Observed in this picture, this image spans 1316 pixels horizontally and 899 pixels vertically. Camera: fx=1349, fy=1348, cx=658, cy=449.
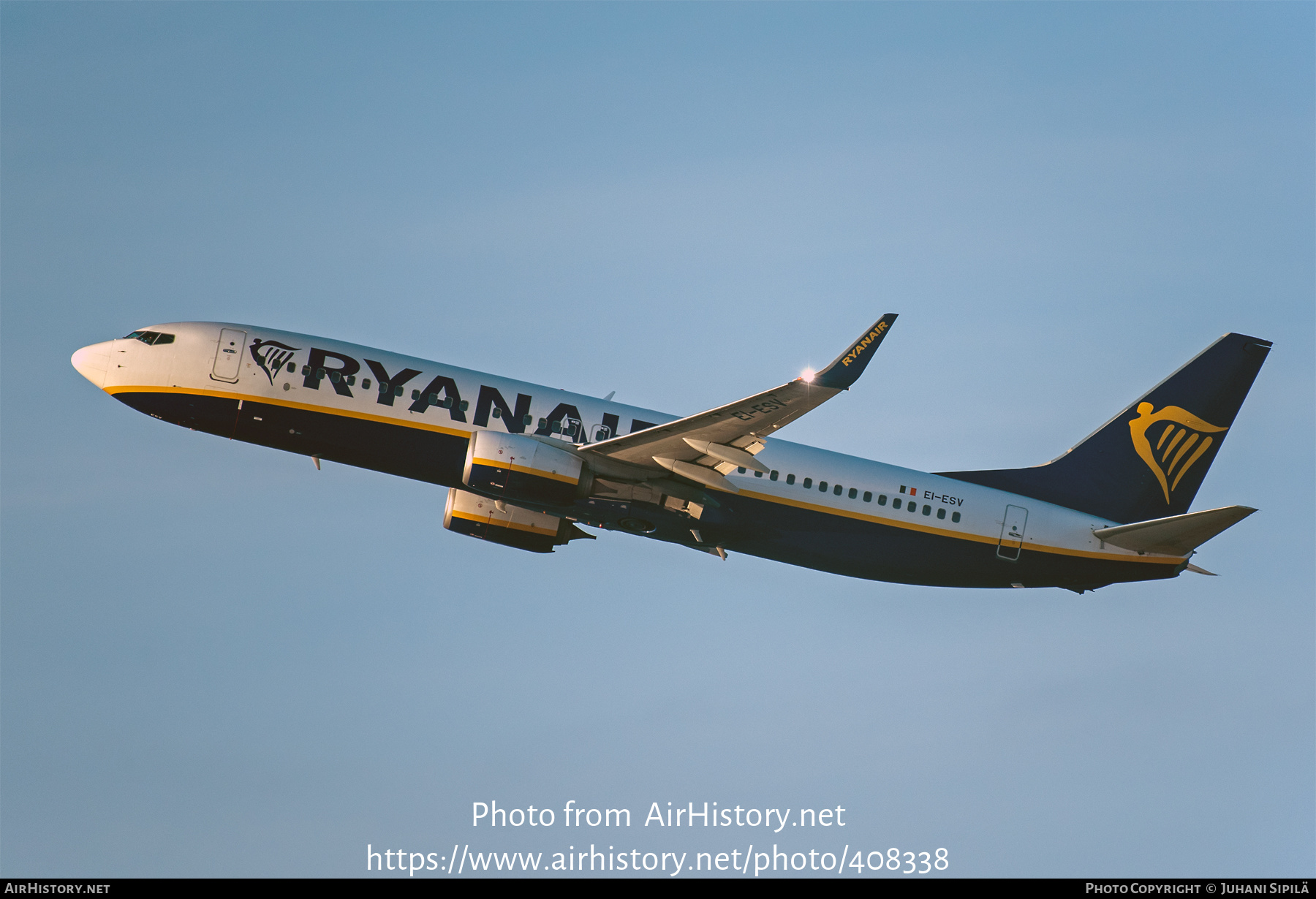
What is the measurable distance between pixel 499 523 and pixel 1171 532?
21.9m

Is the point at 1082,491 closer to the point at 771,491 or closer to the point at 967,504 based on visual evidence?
the point at 967,504

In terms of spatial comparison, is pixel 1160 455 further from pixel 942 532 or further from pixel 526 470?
pixel 526 470

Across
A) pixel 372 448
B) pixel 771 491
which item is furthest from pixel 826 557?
pixel 372 448

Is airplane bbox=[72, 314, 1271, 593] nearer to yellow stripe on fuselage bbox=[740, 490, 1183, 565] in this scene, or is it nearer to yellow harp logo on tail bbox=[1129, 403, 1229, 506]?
yellow stripe on fuselage bbox=[740, 490, 1183, 565]

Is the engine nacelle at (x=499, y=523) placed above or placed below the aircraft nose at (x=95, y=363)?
below

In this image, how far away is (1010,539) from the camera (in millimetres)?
44906

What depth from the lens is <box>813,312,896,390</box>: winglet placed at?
1406 inches

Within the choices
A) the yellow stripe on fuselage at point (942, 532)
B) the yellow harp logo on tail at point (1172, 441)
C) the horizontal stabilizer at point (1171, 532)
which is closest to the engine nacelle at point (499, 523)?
the yellow stripe on fuselage at point (942, 532)

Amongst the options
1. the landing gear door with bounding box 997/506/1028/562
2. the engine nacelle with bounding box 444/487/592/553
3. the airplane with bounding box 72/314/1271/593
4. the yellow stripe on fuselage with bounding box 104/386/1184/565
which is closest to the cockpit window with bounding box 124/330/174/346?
the airplane with bounding box 72/314/1271/593

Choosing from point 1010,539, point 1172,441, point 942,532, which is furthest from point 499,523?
point 1172,441

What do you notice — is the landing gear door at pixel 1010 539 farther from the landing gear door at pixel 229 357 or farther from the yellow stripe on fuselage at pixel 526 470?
the landing gear door at pixel 229 357

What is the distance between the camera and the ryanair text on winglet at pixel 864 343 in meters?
35.7

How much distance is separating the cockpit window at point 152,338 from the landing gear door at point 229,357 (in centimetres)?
179

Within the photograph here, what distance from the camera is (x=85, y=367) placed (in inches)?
1730
